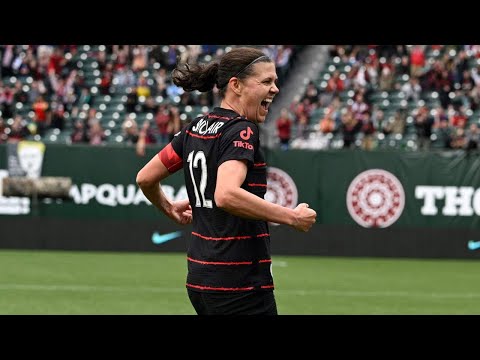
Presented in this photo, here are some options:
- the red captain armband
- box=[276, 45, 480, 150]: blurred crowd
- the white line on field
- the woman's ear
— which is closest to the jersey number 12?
the red captain armband

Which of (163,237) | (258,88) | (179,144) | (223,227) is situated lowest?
(163,237)

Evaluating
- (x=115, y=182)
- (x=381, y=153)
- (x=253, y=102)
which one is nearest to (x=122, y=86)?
(x=115, y=182)

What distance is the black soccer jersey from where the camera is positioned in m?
5.02

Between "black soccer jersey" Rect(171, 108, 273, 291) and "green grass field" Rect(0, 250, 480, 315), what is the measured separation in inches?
255

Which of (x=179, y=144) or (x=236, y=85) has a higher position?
(x=236, y=85)

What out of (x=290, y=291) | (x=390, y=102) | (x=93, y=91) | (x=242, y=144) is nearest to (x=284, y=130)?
(x=390, y=102)

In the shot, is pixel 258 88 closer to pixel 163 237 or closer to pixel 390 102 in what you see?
pixel 163 237

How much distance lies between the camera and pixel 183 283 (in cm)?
1488

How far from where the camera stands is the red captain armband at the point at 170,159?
5422 mm

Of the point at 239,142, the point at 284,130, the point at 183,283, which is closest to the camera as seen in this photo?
the point at 239,142

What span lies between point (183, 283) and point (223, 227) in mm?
9929

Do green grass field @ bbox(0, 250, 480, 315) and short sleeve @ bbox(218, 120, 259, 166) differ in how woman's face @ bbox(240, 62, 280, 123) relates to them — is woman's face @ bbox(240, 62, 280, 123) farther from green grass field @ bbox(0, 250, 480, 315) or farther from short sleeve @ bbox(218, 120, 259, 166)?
green grass field @ bbox(0, 250, 480, 315)

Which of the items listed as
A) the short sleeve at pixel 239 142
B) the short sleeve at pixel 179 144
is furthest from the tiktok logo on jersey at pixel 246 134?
the short sleeve at pixel 179 144

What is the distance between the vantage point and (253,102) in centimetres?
517
